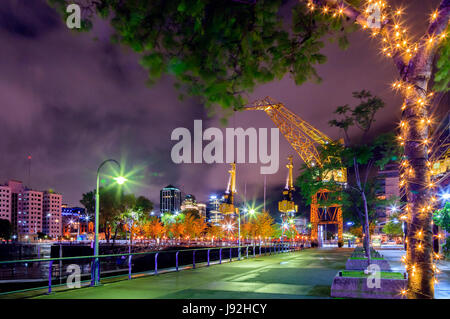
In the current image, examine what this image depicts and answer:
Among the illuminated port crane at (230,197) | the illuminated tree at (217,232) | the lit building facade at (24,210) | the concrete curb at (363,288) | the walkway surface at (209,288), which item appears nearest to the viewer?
the concrete curb at (363,288)

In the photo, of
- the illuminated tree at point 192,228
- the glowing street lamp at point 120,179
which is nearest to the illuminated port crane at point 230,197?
the illuminated tree at point 192,228

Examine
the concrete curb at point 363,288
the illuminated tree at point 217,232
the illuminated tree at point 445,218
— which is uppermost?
the illuminated tree at point 445,218

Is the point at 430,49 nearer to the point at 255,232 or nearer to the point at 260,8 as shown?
the point at 260,8

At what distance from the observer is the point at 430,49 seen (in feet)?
17.7

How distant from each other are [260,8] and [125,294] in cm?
838

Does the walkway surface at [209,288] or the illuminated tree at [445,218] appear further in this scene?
the illuminated tree at [445,218]

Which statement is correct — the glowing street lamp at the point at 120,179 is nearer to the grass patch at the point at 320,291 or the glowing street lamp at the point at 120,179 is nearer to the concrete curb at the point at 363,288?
the grass patch at the point at 320,291

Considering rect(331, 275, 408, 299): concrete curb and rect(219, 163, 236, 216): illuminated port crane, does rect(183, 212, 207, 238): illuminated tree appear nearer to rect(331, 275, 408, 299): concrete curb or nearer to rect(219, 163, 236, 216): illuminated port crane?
rect(219, 163, 236, 216): illuminated port crane

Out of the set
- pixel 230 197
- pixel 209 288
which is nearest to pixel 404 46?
pixel 209 288

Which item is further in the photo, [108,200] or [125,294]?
[108,200]

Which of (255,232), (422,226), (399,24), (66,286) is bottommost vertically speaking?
(255,232)
